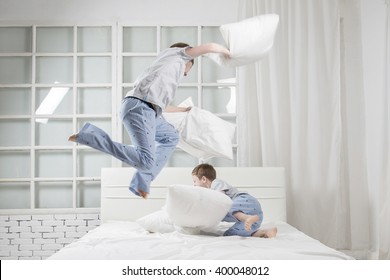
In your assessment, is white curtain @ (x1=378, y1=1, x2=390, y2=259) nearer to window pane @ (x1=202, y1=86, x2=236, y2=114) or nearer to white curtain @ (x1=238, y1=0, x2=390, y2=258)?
white curtain @ (x1=238, y1=0, x2=390, y2=258)

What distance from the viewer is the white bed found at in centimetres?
240

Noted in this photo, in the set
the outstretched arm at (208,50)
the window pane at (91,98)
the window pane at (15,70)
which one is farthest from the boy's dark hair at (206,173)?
the window pane at (15,70)

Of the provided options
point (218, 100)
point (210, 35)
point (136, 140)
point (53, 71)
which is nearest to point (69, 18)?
point (53, 71)

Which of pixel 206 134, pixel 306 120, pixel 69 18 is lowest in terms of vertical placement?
pixel 206 134

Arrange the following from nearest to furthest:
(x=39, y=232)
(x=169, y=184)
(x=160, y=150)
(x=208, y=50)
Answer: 1. (x=208, y=50)
2. (x=160, y=150)
3. (x=169, y=184)
4. (x=39, y=232)

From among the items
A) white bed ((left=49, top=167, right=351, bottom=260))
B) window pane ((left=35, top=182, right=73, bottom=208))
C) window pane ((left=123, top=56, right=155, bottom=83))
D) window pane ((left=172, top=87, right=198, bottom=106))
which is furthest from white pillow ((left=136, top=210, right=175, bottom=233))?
window pane ((left=123, top=56, right=155, bottom=83))

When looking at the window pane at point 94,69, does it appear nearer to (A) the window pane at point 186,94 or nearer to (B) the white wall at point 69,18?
(B) the white wall at point 69,18

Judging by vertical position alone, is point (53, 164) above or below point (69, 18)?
below

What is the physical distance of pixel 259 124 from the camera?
13.3ft

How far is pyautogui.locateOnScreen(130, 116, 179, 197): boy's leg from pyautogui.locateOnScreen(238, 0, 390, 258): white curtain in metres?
1.46

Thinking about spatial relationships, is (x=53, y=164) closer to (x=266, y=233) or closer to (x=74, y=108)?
(x=74, y=108)

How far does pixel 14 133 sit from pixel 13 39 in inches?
25.8

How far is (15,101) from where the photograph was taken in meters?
4.06
